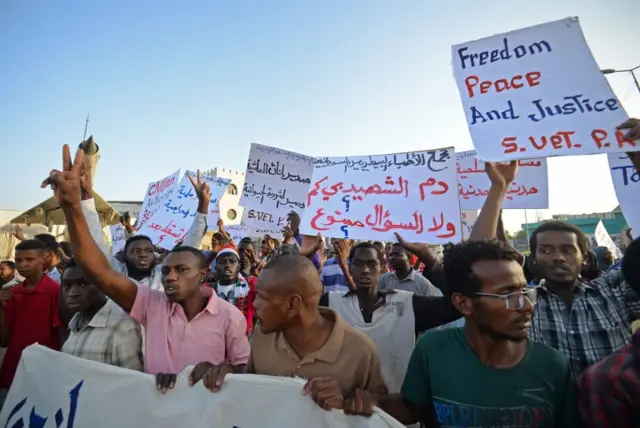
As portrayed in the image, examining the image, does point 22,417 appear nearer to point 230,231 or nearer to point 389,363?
point 389,363

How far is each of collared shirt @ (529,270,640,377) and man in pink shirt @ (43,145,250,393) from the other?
6.04 ft

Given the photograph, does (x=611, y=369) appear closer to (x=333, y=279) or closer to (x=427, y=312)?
(x=427, y=312)

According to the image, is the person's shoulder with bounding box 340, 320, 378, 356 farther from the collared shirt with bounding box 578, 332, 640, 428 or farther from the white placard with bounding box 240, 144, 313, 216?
the white placard with bounding box 240, 144, 313, 216

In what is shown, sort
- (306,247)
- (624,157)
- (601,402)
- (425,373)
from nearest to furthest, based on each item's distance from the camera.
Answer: (601,402)
(425,373)
(624,157)
(306,247)

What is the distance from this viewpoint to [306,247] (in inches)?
148

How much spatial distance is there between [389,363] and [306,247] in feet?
4.79

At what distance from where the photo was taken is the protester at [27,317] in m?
3.03

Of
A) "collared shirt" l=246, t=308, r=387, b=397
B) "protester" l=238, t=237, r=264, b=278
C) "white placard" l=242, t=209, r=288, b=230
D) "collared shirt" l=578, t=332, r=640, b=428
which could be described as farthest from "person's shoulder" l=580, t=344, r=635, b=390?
"protester" l=238, t=237, r=264, b=278

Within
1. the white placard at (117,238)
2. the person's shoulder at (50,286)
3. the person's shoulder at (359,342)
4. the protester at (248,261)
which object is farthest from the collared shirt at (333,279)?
the white placard at (117,238)

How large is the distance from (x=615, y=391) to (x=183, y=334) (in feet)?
6.96

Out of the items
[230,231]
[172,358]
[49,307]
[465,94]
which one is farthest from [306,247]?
[230,231]

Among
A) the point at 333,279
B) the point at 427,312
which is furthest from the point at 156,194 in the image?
the point at 427,312

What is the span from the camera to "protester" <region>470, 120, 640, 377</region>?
2.05 m

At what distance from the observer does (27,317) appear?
3.14 metres
